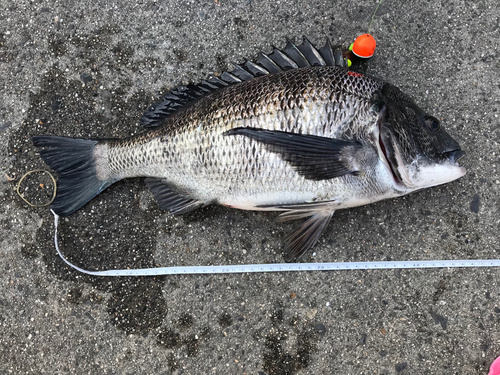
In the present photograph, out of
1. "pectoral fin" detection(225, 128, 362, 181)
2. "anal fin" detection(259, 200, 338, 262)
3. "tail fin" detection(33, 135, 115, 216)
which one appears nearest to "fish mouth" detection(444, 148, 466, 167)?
"pectoral fin" detection(225, 128, 362, 181)

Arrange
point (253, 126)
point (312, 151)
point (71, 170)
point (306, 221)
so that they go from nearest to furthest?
point (312, 151), point (253, 126), point (306, 221), point (71, 170)

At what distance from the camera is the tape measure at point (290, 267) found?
229cm

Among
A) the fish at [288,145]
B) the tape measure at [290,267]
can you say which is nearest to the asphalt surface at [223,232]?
the tape measure at [290,267]

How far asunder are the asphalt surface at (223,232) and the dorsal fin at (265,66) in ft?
1.03

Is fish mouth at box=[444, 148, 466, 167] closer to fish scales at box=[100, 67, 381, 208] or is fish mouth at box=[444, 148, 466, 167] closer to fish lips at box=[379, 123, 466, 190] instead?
fish lips at box=[379, 123, 466, 190]

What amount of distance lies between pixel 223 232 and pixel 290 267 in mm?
521

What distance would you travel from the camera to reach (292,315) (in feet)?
7.61

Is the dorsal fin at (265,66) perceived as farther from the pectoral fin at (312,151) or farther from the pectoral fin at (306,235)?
the pectoral fin at (306,235)

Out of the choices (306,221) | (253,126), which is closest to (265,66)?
(253,126)

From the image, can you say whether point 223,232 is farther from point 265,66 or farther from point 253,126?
point 265,66

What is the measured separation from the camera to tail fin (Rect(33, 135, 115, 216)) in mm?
2279

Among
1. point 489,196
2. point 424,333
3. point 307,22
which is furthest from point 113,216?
point 489,196

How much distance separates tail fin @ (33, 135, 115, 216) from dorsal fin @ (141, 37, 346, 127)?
589 millimetres

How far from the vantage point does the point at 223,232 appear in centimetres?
240
